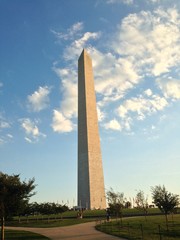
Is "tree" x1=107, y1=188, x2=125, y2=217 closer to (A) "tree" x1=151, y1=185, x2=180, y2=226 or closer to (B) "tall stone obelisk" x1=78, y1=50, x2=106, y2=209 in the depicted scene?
(A) "tree" x1=151, y1=185, x2=180, y2=226

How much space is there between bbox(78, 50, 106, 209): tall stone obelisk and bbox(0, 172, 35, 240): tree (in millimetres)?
46618

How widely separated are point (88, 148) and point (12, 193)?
48252mm

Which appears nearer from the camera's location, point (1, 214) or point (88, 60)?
point (1, 214)

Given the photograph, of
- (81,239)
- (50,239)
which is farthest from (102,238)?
(50,239)

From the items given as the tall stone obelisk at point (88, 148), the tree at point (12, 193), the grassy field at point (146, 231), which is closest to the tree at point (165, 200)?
the grassy field at point (146, 231)

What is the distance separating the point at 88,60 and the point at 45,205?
34.3 meters

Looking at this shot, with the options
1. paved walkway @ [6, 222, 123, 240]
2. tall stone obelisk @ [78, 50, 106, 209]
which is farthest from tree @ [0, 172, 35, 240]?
tall stone obelisk @ [78, 50, 106, 209]

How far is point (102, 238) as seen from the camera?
907 inches

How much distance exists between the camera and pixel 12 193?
2456 cm

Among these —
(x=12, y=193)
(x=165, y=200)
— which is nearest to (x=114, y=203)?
(x=165, y=200)

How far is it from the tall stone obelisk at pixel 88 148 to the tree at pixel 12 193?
46618 millimetres

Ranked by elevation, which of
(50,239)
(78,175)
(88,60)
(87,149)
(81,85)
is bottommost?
(50,239)

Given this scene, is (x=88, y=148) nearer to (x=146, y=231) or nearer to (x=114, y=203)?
(x=114, y=203)

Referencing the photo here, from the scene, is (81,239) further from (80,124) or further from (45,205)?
(80,124)
